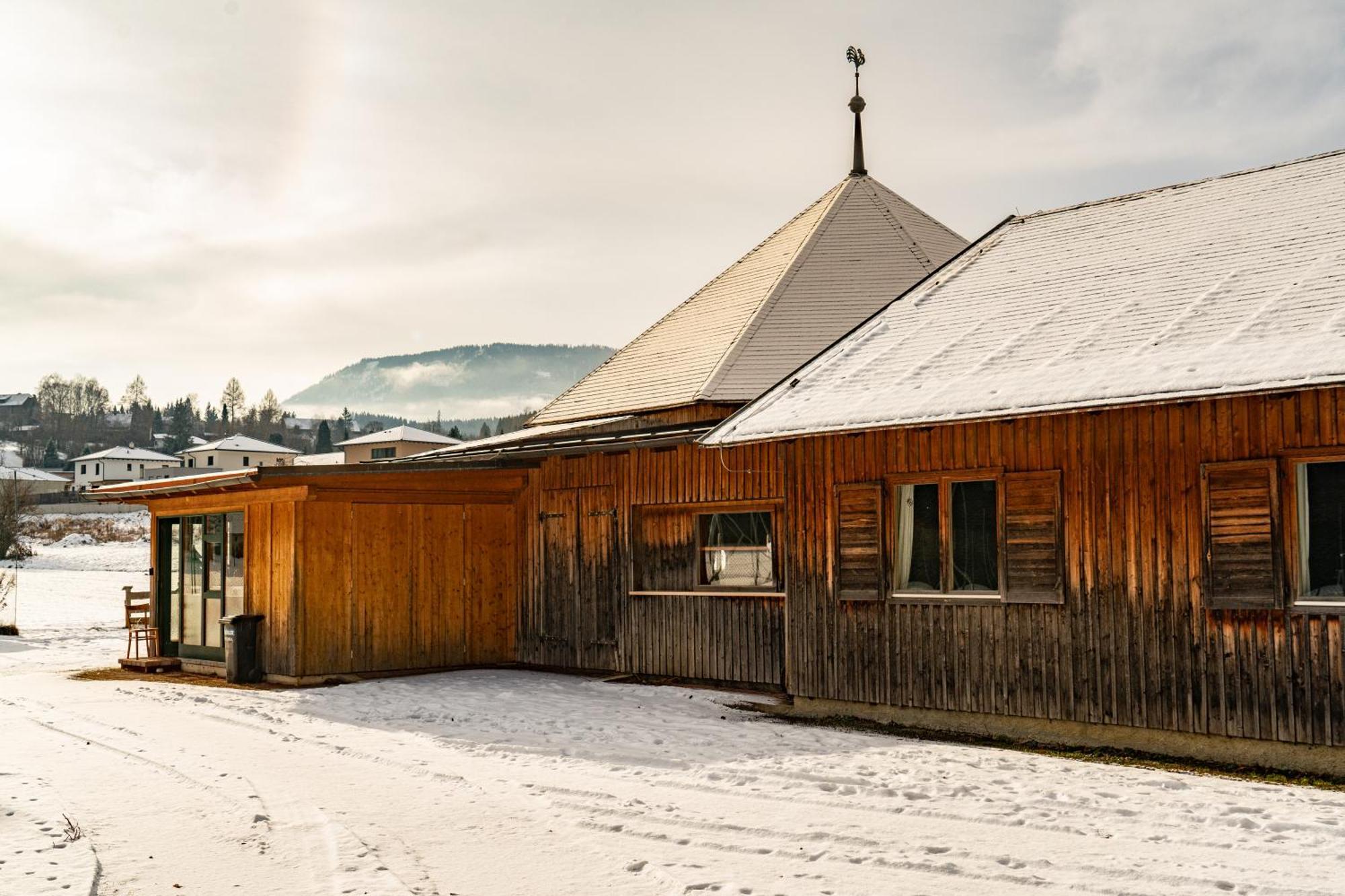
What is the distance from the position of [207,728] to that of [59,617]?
2095 centimetres

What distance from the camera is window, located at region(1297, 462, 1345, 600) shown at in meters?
9.46

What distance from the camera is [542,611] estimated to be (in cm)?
1786

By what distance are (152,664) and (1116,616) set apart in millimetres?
13965

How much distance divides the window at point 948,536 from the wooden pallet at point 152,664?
11.7m

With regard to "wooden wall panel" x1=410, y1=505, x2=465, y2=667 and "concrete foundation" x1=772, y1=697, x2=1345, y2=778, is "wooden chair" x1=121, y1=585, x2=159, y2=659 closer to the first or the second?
"wooden wall panel" x1=410, y1=505, x2=465, y2=667

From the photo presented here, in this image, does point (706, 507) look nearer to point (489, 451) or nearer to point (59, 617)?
point (489, 451)

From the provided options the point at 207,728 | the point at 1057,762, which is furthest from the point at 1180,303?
the point at 207,728

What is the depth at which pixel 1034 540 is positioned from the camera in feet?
36.9

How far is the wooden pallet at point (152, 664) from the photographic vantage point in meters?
18.3

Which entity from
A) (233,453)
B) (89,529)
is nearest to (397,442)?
(89,529)

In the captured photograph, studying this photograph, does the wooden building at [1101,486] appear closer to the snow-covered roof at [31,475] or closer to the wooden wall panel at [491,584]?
the wooden wall panel at [491,584]

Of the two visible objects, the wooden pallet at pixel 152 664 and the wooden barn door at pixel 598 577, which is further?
the wooden pallet at pixel 152 664

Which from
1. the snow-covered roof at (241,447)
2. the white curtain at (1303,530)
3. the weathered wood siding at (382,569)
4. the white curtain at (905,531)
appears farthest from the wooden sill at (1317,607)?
the snow-covered roof at (241,447)

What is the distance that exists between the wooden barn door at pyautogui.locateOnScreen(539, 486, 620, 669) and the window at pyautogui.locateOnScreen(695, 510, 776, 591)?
151cm
